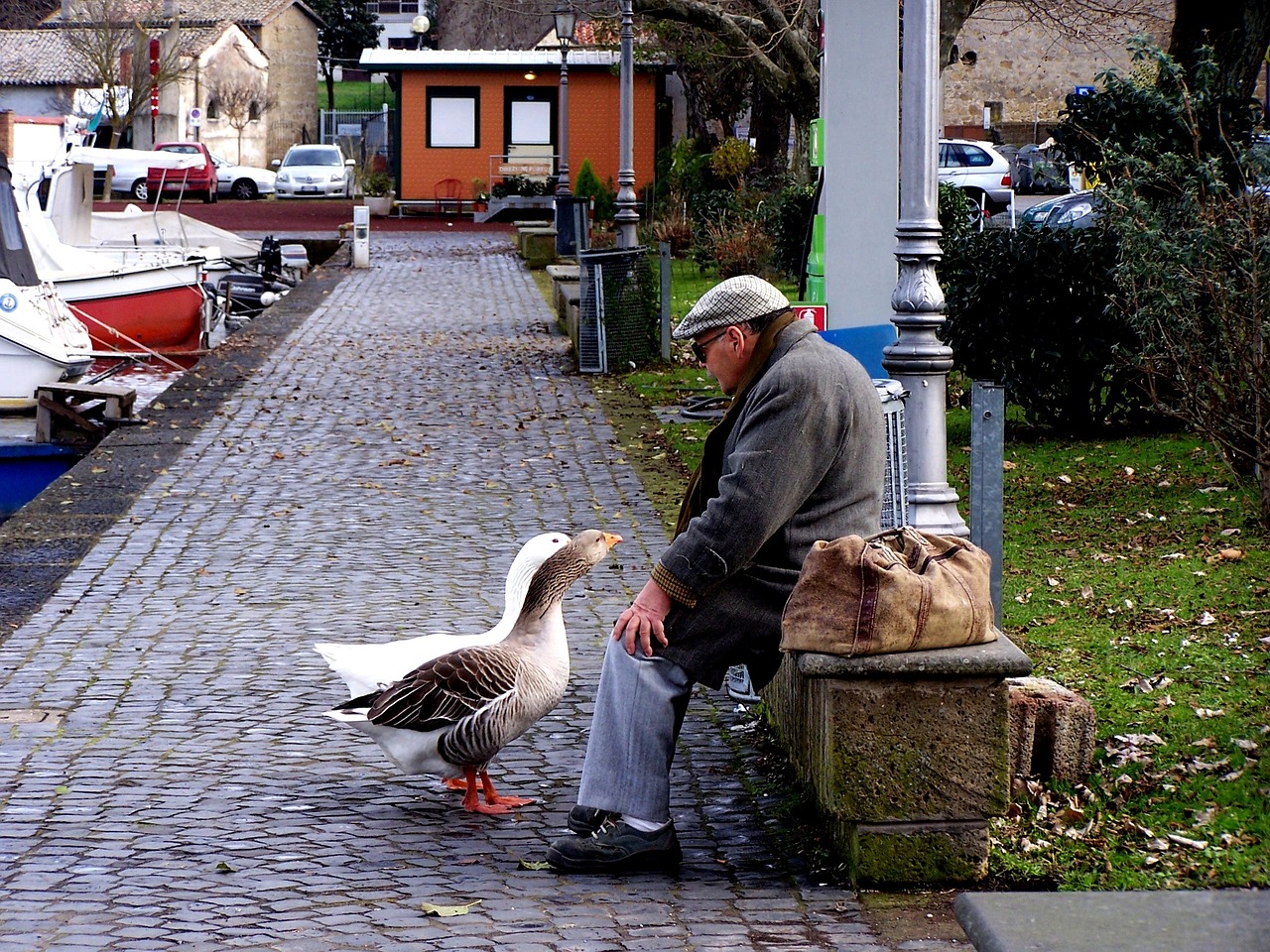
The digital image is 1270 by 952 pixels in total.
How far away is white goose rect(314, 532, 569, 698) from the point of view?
5242mm

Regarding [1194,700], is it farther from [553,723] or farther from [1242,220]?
[1242,220]

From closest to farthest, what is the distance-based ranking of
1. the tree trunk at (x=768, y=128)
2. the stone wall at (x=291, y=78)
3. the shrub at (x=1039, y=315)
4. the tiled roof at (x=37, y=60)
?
1. the shrub at (x=1039, y=315)
2. the tree trunk at (x=768, y=128)
3. the tiled roof at (x=37, y=60)
4. the stone wall at (x=291, y=78)

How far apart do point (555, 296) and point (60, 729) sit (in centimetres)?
1606

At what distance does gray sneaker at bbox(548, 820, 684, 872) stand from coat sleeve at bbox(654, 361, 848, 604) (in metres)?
0.72

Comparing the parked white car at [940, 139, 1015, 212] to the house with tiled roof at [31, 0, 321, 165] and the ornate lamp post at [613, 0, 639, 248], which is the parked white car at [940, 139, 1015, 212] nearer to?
the ornate lamp post at [613, 0, 639, 248]

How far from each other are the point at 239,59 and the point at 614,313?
59567 mm

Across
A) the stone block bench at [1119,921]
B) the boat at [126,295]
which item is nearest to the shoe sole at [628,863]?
the stone block bench at [1119,921]

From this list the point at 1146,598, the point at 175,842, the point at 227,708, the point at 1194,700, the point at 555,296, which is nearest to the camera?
the point at 175,842

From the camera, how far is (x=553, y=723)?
20.6 ft

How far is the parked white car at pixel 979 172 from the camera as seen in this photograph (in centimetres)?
3122

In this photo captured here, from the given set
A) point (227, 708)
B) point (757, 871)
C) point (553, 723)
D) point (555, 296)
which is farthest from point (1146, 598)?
point (555, 296)

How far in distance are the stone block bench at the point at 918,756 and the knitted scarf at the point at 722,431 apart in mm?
647

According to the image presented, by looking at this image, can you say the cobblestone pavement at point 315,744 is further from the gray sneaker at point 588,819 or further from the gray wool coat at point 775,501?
the gray wool coat at point 775,501

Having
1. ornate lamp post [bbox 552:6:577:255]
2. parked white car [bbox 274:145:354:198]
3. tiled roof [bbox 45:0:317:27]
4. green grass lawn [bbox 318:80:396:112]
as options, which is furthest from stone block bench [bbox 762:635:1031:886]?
green grass lawn [bbox 318:80:396:112]
